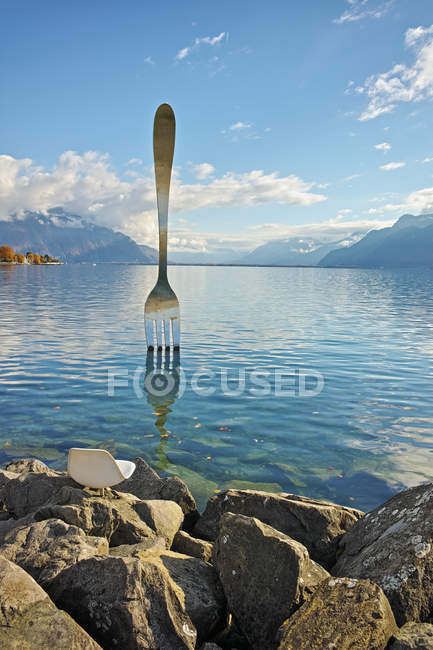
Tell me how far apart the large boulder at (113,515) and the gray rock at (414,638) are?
3.44m

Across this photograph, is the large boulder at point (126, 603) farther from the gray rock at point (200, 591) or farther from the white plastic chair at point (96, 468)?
the white plastic chair at point (96, 468)

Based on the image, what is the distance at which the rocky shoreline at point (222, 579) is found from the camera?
390cm

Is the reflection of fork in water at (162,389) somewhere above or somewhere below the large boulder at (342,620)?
below

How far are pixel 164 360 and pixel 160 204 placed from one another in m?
7.52

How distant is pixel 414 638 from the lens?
3824mm

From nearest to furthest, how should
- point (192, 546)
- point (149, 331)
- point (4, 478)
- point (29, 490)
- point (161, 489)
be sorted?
point (192, 546) → point (29, 490) → point (4, 478) → point (161, 489) → point (149, 331)

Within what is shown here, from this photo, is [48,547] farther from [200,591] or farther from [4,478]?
[4,478]

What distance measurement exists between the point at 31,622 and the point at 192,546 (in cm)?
298

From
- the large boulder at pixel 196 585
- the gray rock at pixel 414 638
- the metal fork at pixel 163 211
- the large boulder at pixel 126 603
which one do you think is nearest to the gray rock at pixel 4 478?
the large boulder at pixel 196 585

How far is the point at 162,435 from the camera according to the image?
462 inches

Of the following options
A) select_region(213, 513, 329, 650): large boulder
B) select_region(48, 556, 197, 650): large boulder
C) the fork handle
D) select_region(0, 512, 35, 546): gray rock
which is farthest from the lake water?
the fork handle

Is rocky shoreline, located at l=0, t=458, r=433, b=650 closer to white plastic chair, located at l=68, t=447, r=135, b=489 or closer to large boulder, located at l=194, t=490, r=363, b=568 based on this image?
large boulder, located at l=194, t=490, r=363, b=568

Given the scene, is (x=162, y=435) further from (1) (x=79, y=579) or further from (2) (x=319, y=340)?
(2) (x=319, y=340)

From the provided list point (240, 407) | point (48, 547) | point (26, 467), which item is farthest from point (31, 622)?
point (240, 407)
